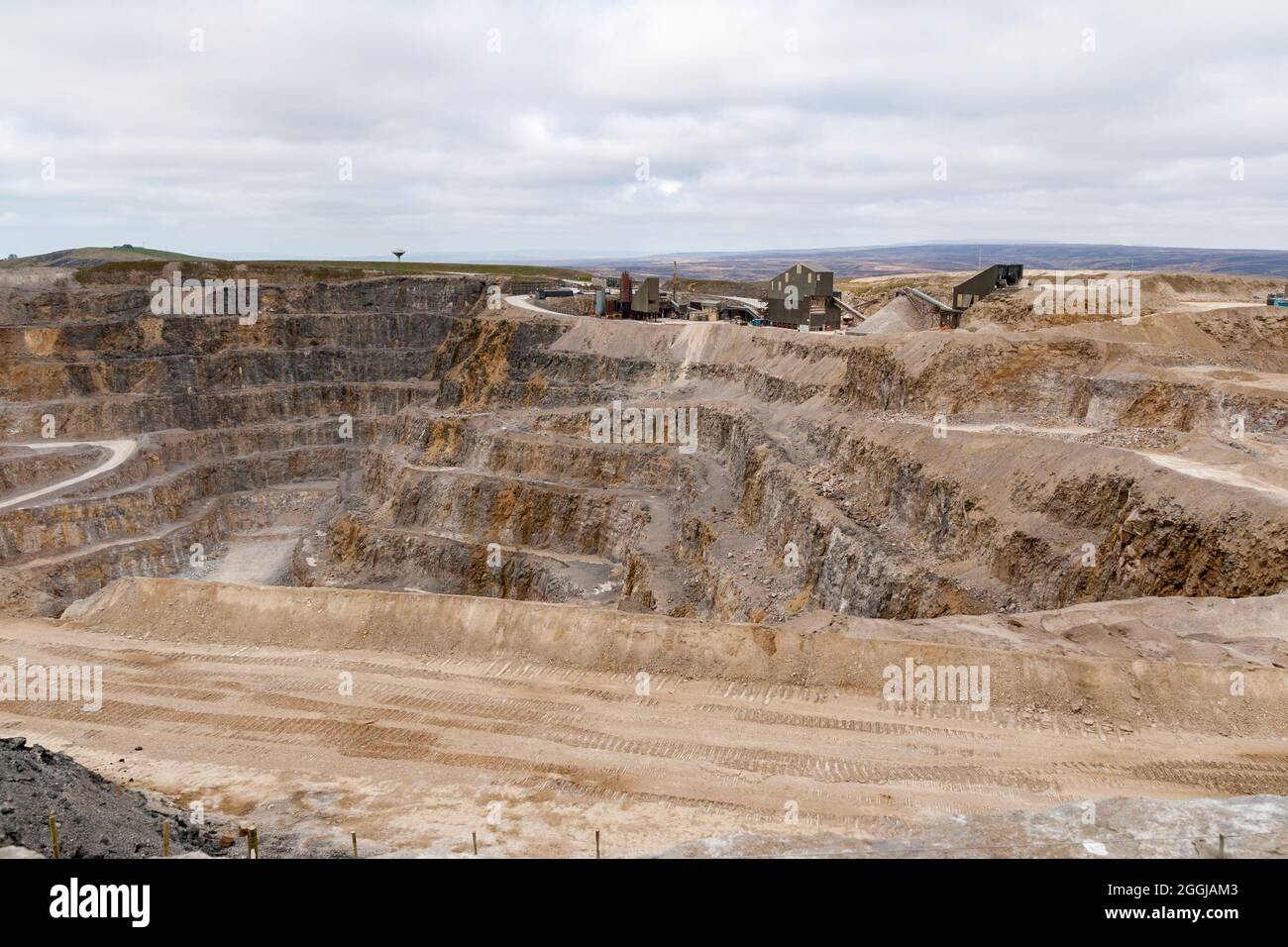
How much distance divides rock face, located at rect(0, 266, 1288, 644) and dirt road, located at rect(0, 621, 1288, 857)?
283 inches

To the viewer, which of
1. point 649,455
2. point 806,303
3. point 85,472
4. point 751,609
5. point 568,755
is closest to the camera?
point 568,755

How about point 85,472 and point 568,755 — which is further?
point 85,472

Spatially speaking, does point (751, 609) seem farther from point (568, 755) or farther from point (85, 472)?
point (85, 472)

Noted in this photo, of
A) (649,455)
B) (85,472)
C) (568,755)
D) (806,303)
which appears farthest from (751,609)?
(85,472)

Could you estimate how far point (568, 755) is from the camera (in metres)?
16.0

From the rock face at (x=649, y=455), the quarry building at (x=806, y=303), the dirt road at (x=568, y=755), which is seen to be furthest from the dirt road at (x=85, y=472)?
the quarry building at (x=806, y=303)

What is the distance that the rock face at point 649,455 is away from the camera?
2262 centimetres

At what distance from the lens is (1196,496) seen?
64.8 feet

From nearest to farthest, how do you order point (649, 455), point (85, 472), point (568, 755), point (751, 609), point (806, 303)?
point (568, 755), point (751, 609), point (649, 455), point (85, 472), point (806, 303)

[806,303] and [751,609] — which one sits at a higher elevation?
[806,303]

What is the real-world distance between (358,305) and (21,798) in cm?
6686

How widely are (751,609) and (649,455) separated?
16091 millimetres
